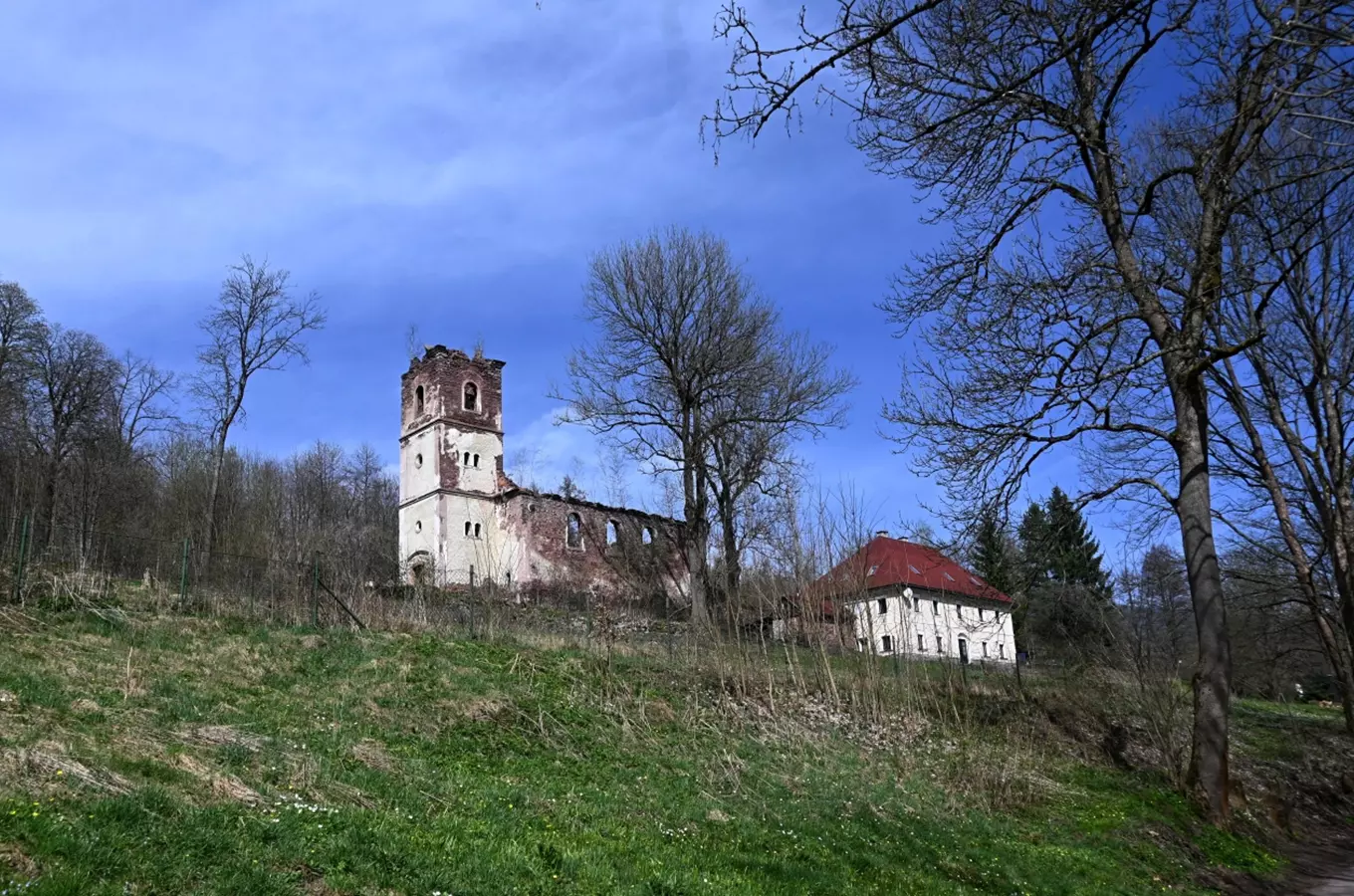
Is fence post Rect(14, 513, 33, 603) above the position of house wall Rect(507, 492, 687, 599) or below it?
below

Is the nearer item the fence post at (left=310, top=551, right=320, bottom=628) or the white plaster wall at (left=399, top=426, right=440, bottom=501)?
the fence post at (left=310, top=551, right=320, bottom=628)

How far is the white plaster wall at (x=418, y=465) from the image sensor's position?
1574 inches

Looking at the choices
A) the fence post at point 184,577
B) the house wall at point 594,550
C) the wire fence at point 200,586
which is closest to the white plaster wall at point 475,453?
the house wall at point 594,550

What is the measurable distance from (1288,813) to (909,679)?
6291mm

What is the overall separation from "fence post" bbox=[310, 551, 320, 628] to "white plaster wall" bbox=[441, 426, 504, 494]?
2064cm

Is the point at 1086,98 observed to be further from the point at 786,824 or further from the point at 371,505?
the point at 371,505

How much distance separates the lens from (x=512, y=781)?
1045 cm

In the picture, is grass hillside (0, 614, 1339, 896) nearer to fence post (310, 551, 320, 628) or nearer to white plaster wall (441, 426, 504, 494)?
fence post (310, 551, 320, 628)

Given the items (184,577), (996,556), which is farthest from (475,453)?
(996,556)

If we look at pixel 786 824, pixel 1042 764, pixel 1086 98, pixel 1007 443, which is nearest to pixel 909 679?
pixel 1042 764

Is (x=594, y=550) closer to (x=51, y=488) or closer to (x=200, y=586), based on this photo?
(x=51, y=488)

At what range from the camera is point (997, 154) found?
9.19 meters

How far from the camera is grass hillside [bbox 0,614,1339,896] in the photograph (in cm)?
636

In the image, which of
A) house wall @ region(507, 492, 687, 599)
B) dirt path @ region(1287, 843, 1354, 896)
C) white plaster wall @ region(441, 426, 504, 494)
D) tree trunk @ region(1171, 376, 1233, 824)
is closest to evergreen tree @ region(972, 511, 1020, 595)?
tree trunk @ region(1171, 376, 1233, 824)
